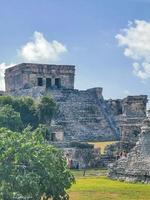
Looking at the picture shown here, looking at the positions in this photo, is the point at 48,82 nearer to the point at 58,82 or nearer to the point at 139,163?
the point at 58,82

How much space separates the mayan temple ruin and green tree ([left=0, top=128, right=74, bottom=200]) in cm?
3347

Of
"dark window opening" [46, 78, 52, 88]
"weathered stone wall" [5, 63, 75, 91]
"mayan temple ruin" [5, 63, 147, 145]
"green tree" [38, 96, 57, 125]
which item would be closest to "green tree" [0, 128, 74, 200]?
"green tree" [38, 96, 57, 125]

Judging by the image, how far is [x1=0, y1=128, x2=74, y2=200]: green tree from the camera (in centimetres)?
2042

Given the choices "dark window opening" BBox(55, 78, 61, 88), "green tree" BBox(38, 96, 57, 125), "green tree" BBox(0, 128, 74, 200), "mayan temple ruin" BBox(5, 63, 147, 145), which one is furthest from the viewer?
"dark window opening" BBox(55, 78, 61, 88)

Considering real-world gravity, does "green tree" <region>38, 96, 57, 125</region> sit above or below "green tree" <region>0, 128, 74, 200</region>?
above

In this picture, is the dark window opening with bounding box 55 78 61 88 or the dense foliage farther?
the dark window opening with bounding box 55 78 61 88

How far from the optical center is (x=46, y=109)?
181 ft

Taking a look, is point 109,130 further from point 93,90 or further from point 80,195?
point 80,195

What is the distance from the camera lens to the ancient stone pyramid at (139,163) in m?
30.8

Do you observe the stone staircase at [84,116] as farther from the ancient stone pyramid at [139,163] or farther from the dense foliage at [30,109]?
the ancient stone pyramid at [139,163]

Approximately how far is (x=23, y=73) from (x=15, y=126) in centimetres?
2162

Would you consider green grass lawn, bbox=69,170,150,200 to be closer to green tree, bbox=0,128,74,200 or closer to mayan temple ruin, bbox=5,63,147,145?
green tree, bbox=0,128,74,200

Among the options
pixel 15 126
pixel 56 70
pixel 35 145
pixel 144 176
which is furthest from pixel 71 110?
pixel 35 145

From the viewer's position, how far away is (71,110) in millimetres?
64188
